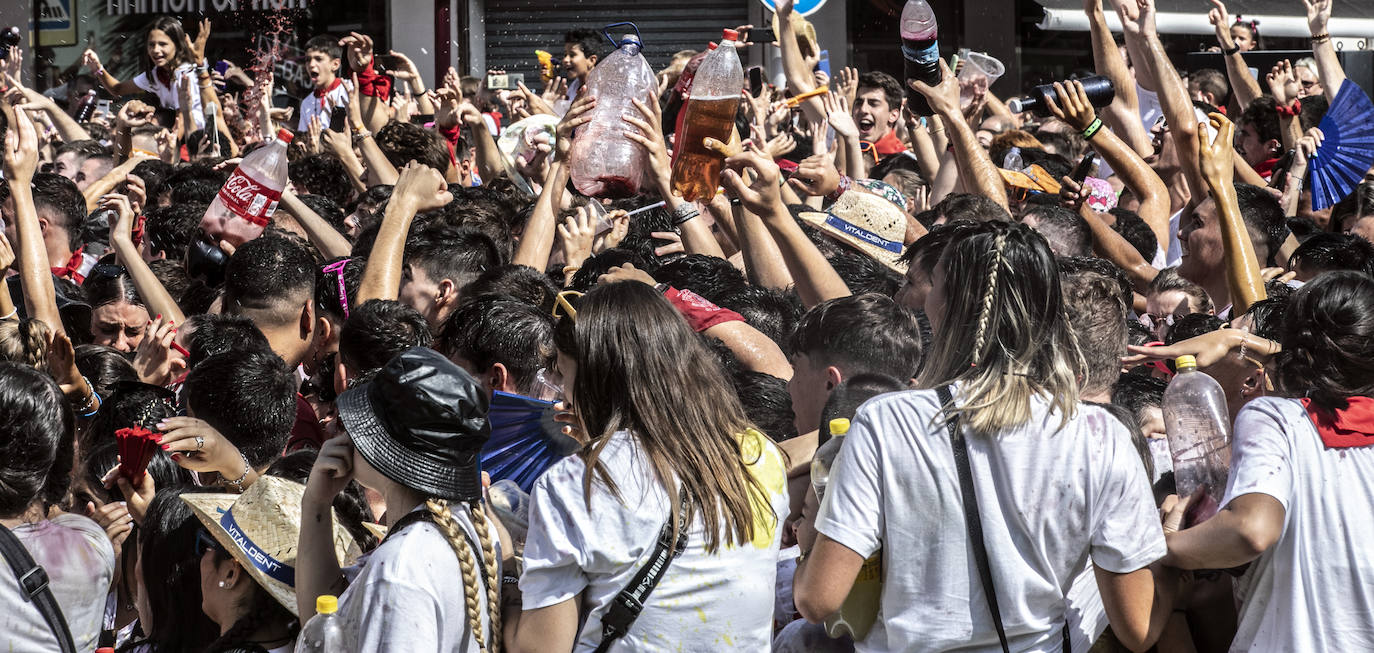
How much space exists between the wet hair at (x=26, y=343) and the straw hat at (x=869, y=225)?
261 centimetres

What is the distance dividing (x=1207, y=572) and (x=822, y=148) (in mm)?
3914

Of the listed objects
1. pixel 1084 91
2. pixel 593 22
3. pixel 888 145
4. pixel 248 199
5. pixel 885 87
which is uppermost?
pixel 593 22

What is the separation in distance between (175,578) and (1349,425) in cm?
228

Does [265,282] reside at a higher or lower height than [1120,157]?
lower

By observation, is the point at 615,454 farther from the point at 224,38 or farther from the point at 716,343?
the point at 224,38

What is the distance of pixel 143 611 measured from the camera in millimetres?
2771

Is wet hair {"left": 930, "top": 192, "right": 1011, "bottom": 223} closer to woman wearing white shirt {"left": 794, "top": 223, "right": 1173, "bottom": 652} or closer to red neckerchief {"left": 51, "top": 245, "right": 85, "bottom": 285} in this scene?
woman wearing white shirt {"left": 794, "top": 223, "right": 1173, "bottom": 652}

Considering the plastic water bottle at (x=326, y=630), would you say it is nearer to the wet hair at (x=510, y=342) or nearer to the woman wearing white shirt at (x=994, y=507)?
the woman wearing white shirt at (x=994, y=507)

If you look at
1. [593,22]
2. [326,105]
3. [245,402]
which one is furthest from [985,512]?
[593,22]

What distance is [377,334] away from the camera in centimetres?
386

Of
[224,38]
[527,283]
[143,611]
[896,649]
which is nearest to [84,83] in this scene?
[224,38]

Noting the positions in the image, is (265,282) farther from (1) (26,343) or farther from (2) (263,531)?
(2) (263,531)

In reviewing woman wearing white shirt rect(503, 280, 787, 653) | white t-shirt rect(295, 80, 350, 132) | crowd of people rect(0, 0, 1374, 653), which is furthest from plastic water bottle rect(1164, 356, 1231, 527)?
white t-shirt rect(295, 80, 350, 132)

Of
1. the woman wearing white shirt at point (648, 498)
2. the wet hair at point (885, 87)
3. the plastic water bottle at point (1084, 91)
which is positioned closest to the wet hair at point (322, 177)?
the wet hair at point (885, 87)
